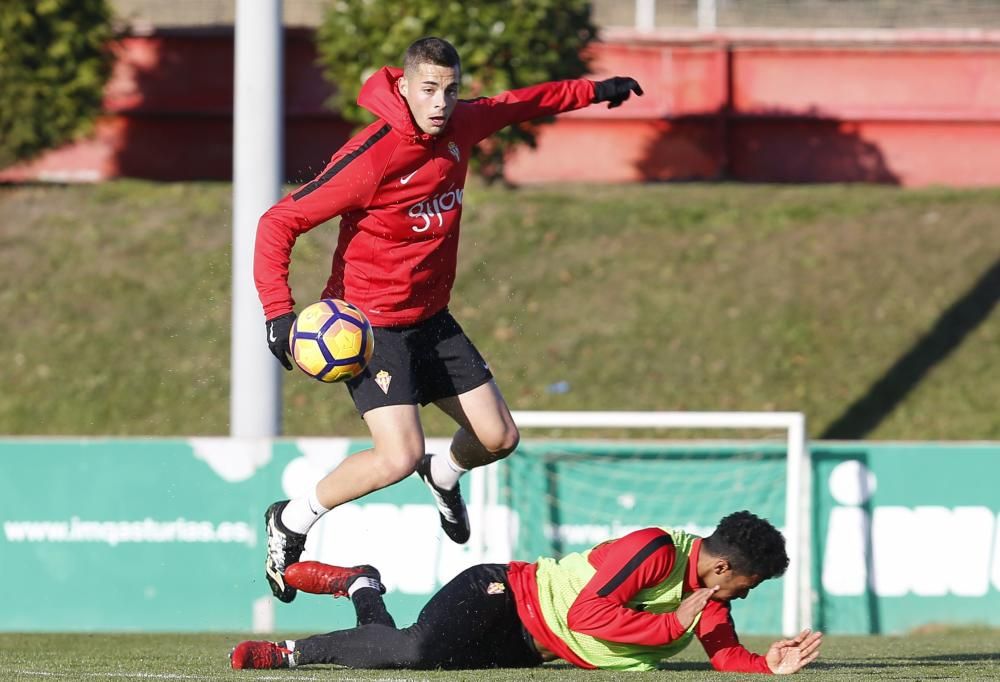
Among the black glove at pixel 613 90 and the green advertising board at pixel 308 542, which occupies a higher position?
the black glove at pixel 613 90

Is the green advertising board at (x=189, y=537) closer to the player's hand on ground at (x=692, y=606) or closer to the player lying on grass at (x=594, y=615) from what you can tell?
the player lying on grass at (x=594, y=615)

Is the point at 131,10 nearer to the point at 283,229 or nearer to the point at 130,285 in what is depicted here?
the point at 130,285

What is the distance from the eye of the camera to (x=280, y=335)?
6.25 m

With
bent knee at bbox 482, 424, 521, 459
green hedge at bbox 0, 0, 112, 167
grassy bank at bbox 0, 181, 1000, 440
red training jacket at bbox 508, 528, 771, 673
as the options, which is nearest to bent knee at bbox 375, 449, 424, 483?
bent knee at bbox 482, 424, 521, 459

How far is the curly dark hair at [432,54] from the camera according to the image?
21.0 feet

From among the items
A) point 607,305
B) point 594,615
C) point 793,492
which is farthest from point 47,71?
point 594,615

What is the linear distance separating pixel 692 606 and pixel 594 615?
41 cm

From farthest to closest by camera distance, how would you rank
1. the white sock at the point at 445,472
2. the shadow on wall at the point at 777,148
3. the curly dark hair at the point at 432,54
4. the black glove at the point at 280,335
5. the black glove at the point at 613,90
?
the shadow on wall at the point at 777,148 < the white sock at the point at 445,472 < the black glove at the point at 613,90 < the curly dark hair at the point at 432,54 < the black glove at the point at 280,335

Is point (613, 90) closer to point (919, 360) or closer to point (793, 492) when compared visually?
point (793, 492)

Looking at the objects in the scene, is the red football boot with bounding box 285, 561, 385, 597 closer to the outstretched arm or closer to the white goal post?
the outstretched arm

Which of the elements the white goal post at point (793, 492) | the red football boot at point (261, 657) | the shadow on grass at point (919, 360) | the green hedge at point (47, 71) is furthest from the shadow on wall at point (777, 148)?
the red football boot at point (261, 657)

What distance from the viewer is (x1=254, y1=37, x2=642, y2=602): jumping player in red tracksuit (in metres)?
6.47

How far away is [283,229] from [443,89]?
914 millimetres

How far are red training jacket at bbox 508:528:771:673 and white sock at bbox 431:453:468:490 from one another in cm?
115
